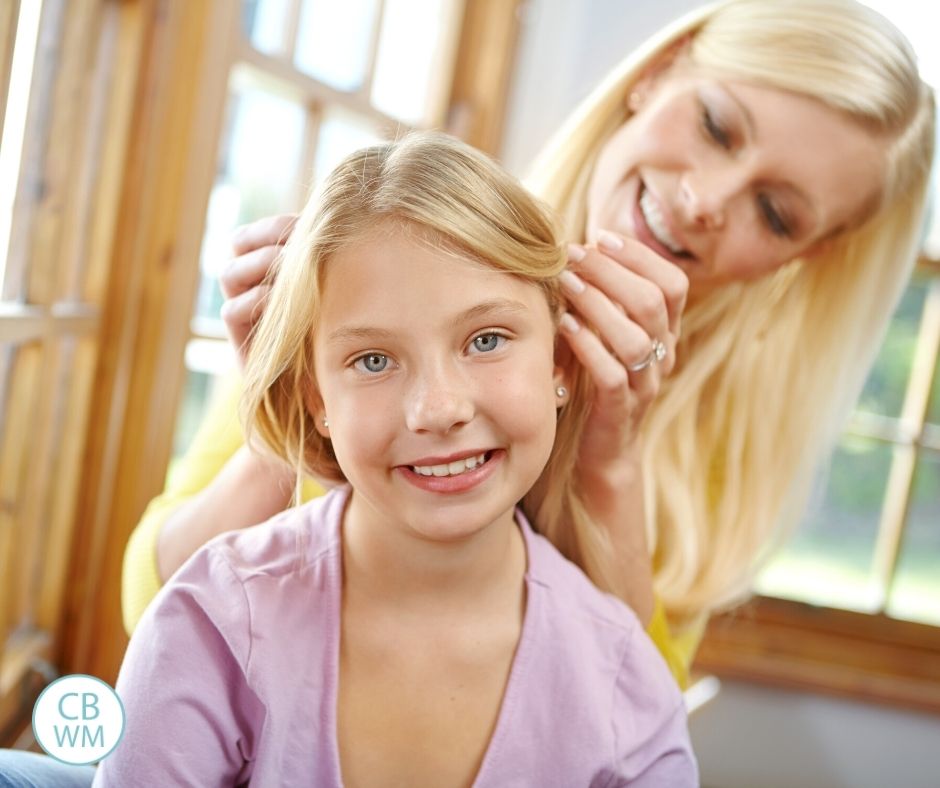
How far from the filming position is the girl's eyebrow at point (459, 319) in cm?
82

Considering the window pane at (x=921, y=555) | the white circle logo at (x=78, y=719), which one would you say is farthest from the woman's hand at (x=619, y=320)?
the window pane at (x=921, y=555)

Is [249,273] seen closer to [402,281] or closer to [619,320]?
[402,281]

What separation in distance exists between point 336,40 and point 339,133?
0.53 ft

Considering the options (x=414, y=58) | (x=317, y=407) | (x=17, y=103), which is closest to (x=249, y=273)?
(x=317, y=407)

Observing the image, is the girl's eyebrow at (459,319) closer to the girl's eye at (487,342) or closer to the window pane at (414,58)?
the girl's eye at (487,342)

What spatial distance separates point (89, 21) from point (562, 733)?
3.30 ft

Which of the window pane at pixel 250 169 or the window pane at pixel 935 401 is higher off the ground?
the window pane at pixel 250 169

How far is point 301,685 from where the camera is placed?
873mm

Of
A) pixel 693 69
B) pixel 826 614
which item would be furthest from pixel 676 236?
pixel 826 614

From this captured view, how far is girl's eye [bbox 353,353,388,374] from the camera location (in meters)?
0.83

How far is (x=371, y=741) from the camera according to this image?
876 mm

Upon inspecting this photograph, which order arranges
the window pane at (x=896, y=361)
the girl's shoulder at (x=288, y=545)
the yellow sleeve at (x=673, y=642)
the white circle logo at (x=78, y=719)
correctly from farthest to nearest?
1. the window pane at (x=896, y=361)
2. the yellow sleeve at (x=673, y=642)
3. the girl's shoulder at (x=288, y=545)
4. the white circle logo at (x=78, y=719)

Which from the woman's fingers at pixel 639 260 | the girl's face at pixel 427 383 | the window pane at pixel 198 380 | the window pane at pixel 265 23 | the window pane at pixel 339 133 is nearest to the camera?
the girl's face at pixel 427 383

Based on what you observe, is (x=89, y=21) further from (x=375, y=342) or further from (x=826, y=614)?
(x=826, y=614)
